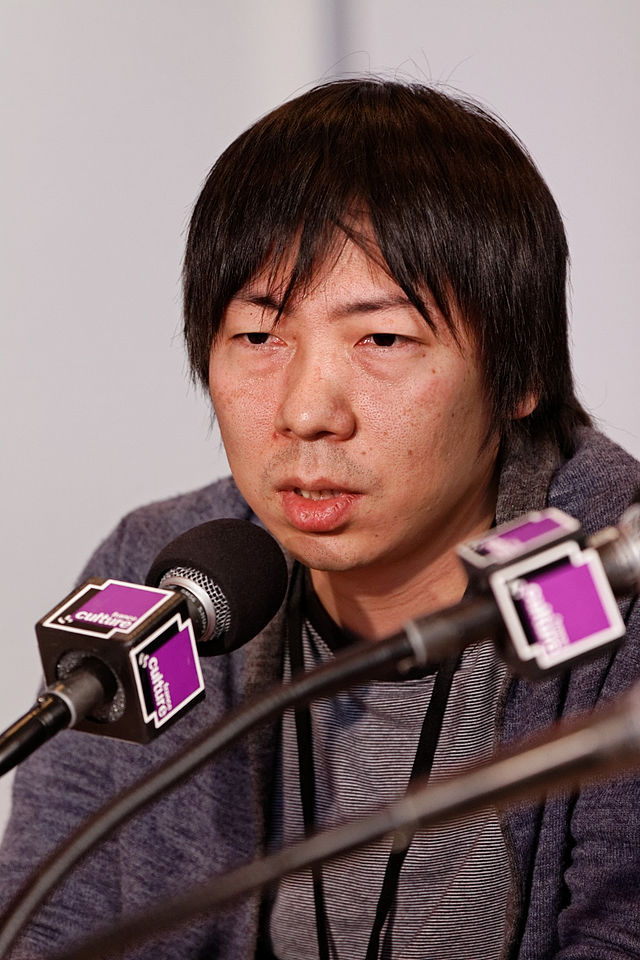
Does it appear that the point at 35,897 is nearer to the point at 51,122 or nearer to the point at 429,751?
the point at 429,751

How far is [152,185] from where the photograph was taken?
1.80 m

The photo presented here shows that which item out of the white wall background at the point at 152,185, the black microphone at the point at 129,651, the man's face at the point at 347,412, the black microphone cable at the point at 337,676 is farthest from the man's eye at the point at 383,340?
the white wall background at the point at 152,185

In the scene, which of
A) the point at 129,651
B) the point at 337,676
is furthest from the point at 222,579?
the point at 337,676

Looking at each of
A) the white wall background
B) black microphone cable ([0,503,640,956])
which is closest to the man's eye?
black microphone cable ([0,503,640,956])

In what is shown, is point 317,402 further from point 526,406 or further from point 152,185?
point 152,185

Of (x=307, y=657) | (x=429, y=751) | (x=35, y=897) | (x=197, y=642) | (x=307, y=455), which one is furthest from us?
(x=307, y=657)

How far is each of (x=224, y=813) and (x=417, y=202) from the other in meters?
0.62

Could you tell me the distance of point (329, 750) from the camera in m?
1.22

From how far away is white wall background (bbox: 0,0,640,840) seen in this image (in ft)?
5.55

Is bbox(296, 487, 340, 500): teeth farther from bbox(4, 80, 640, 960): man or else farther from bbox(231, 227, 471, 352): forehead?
bbox(231, 227, 471, 352): forehead

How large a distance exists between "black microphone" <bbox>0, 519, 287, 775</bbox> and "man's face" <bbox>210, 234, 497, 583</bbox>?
0.21 meters

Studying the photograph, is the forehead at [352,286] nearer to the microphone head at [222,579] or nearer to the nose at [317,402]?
the nose at [317,402]

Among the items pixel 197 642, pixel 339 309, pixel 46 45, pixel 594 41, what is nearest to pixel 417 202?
pixel 339 309

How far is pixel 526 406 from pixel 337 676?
0.65 meters
